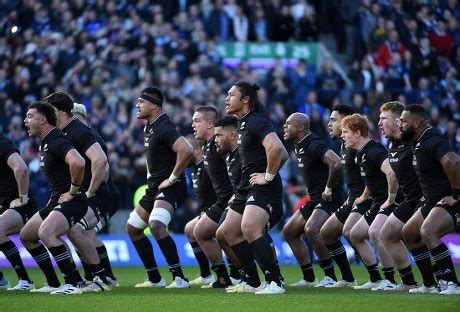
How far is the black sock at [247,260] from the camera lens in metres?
15.5

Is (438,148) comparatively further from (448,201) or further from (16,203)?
(16,203)

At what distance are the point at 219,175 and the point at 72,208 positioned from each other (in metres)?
2.96

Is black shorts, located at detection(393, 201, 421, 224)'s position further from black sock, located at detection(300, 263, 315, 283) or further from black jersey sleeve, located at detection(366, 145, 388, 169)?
black sock, located at detection(300, 263, 315, 283)

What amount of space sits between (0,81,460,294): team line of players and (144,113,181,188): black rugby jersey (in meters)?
0.02

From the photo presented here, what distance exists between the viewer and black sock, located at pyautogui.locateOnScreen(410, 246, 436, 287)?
15.7 m

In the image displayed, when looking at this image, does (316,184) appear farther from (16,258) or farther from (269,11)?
(269,11)

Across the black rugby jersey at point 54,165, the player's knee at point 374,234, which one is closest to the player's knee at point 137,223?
the black rugby jersey at point 54,165

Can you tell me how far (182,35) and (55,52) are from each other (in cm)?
380

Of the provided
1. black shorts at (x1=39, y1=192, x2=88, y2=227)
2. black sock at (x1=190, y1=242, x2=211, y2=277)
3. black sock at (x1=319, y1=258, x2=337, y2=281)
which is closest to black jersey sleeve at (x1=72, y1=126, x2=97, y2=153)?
black shorts at (x1=39, y1=192, x2=88, y2=227)

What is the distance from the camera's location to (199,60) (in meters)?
30.3

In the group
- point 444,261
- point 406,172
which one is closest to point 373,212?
point 406,172

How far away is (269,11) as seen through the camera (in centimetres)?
3350

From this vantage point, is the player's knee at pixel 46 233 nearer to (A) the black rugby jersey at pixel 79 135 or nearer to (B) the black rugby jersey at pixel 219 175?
(A) the black rugby jersey at pixel 79 135

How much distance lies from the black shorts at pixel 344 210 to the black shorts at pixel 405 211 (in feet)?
5.55
